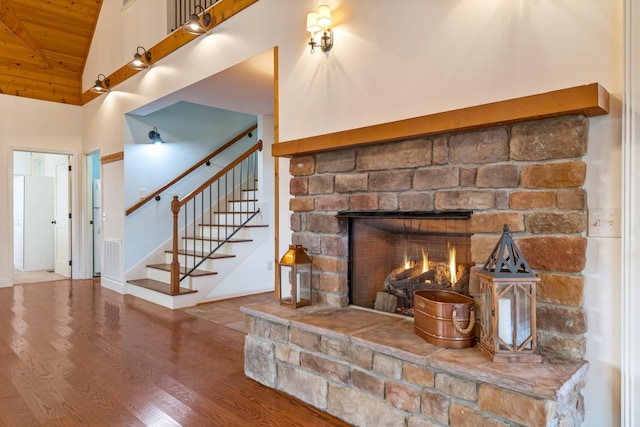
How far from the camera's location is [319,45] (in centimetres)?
273

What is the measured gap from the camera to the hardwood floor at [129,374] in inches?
83.7

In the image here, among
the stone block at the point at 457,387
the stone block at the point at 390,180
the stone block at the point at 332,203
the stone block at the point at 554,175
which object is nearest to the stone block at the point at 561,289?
the stone block at the point at 554,175

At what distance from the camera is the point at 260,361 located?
8.27 ft

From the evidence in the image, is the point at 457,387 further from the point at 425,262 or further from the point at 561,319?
the point at 425,262

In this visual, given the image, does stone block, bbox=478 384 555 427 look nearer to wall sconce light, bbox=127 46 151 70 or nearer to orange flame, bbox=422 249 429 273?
orange flame, bbox=422 249 429 273

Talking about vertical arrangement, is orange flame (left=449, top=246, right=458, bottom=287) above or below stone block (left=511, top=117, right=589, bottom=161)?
below

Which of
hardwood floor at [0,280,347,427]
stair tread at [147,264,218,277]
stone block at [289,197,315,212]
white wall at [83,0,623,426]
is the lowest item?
hardwood floor at [0,280,347,427]

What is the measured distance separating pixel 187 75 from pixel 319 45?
2.01 m

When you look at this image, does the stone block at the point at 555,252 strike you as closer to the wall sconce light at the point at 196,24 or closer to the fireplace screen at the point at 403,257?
the fireplace screen at the point at 403,257

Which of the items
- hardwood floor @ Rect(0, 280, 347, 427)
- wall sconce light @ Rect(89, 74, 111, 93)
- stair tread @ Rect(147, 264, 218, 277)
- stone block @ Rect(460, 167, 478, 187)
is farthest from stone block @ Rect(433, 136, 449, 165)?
wall sconce light @ Rect(89, 74, 111, 93)

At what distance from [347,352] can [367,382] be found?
0.17 meters

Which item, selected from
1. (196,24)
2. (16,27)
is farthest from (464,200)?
(16,27)

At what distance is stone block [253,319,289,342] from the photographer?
2393mm

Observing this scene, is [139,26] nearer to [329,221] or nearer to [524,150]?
[329,221]
